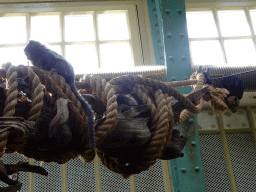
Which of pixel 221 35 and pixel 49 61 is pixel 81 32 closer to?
pixel 221 35

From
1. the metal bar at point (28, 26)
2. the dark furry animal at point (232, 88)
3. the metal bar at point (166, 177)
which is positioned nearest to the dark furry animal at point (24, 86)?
the dark furry animal at point (232, 88)

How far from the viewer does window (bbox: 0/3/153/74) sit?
6.74 ft

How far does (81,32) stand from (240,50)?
3.80 feet

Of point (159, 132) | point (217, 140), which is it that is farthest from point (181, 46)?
point (159, 132)

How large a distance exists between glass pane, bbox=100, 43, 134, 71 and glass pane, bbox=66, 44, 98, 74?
0.06m

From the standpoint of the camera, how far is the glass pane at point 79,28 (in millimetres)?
2127

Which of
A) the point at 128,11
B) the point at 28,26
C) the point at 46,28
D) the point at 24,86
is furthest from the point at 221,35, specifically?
the point at 24,86

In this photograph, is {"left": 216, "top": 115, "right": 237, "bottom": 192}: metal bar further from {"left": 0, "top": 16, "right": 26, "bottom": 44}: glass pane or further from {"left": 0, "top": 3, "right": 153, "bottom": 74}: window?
{"left": 0, "top": 16, "right": 26, "bottom": 44}: glass pane

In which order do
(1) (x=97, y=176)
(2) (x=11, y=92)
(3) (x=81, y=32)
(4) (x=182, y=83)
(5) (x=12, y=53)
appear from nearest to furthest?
(2) (x=11, y=92) → (4) (x=182, y=83) → (1) (x=97, y=176) → (5) (x=12, y=53) → (3) (x=81, y=32)

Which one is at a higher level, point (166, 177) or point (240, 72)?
point (240, 72)

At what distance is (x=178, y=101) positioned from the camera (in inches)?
25.0

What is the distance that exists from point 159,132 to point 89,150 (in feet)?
0.44

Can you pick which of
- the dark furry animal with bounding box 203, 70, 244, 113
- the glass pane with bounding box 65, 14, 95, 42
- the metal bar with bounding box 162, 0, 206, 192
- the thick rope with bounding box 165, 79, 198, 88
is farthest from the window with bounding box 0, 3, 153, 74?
the thick rope with bounding box 165, 79, 198, 88

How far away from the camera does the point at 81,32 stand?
2145 mm
